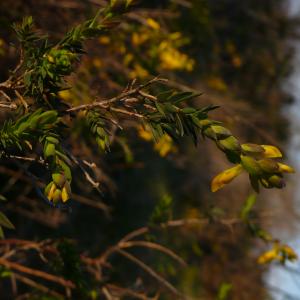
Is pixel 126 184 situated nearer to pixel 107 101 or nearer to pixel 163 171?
pixel 163 171

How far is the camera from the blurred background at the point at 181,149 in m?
2.58

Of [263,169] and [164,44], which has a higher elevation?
[263,169]

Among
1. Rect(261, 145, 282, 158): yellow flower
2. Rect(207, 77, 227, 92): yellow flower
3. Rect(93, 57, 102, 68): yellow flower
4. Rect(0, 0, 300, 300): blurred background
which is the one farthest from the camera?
Rect(207, 77, 227, 92): yellow flower


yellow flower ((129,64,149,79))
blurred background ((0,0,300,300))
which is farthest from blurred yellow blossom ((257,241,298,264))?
yellow flower ((129,64,149,79))

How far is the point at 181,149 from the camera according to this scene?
4469mm

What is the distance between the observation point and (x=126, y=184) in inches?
173

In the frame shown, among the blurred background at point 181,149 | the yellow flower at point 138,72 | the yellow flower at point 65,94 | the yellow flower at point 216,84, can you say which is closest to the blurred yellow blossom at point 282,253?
the blurred background at point 181,149

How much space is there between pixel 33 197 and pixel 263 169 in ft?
7.61

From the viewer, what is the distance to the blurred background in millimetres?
2584

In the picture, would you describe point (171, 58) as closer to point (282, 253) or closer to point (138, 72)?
point (138, 72)

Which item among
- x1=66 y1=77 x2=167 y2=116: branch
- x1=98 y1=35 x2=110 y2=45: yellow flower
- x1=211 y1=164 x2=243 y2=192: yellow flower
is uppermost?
x1=66 y1=77 x2=167 y2=116: branch

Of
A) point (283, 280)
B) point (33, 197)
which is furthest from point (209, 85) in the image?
point (33, 197)

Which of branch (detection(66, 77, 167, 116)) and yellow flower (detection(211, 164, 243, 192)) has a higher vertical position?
branch (detection(66, 77, 167, 116))

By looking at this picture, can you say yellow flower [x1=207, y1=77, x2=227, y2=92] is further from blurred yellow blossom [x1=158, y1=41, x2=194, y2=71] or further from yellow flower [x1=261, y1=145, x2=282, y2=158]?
yellow flower [x1=261, y1=145, x2=282, y2=158]
